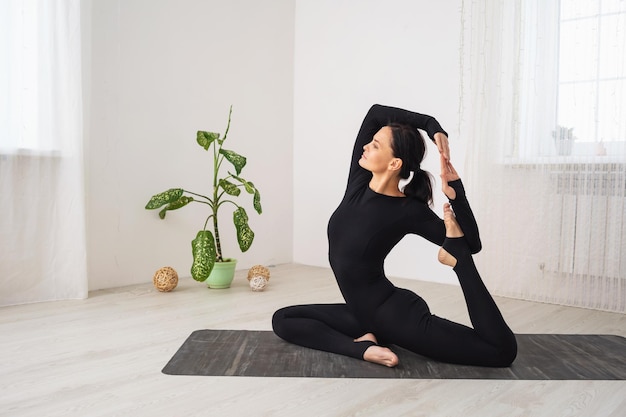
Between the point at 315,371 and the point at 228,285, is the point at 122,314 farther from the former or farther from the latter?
the point at 315,371

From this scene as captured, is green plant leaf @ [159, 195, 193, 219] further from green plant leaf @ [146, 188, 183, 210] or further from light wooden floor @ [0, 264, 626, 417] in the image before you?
light wooden floor @ [0, 264, 626, 417]

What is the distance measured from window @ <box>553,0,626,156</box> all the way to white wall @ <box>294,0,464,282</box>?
2.25 ft

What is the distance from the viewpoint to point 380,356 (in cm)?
198

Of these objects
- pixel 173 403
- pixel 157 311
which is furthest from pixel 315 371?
pixel 157 311

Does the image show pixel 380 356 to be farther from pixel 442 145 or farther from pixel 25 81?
pixel 25 81

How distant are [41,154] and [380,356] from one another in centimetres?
203

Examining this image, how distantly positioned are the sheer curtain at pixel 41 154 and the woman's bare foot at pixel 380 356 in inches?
69.0

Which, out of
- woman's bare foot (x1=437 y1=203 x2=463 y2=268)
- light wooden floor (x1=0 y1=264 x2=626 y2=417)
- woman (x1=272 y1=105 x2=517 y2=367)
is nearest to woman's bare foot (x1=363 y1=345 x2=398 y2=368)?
woman (x1=272 y1=105 x2=517 y2=367)

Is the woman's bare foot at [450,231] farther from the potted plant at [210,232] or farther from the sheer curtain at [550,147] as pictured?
the potted plant at [210,232]

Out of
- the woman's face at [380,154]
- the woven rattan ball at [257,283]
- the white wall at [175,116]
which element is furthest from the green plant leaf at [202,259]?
the woman's face at [380,154]

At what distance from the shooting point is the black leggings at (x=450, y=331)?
75.9 inches

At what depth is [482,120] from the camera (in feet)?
11.1

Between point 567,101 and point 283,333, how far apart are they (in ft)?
6.52

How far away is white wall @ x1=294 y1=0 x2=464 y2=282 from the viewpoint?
3.71 metres
